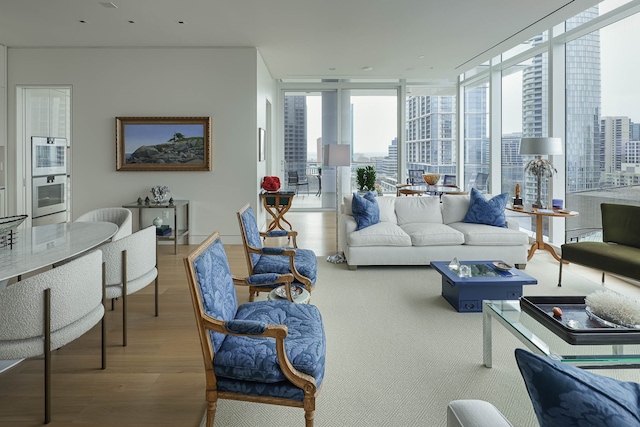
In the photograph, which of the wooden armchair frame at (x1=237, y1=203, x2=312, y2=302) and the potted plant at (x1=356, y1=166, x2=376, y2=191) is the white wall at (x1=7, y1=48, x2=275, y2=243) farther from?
the wooden armchair frame at (x1=237, y1=203, x2=312, y2=302)

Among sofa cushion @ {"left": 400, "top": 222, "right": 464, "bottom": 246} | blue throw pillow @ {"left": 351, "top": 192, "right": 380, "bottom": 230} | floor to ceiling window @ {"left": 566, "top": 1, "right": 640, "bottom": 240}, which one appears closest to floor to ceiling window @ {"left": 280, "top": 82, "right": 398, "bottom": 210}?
floor to ceiling window @ {"left": 566, "top": 1, "right": 640, "bottom": 240}

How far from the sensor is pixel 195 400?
242 cm

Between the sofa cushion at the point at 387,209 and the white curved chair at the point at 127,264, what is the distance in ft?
10.7

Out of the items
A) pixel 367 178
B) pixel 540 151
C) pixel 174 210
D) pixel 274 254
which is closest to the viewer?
pixel 274 254

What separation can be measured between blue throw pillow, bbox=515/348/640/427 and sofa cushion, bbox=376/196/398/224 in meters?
4.97

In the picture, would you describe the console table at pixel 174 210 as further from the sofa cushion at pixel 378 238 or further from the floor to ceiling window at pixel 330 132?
the floor to ceiling window at pixel 330 132

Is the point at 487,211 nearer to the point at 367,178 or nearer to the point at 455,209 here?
the point at 455,209

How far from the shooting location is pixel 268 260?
383 centimetres

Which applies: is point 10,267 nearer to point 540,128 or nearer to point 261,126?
point 261,126

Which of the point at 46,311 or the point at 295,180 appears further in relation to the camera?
the point at 295,180

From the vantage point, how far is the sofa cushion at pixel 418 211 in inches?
233

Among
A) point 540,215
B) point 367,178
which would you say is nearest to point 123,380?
point 540,215

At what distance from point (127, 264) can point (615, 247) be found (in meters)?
4.27

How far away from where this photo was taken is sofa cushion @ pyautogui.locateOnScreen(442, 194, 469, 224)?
19.5 ft
